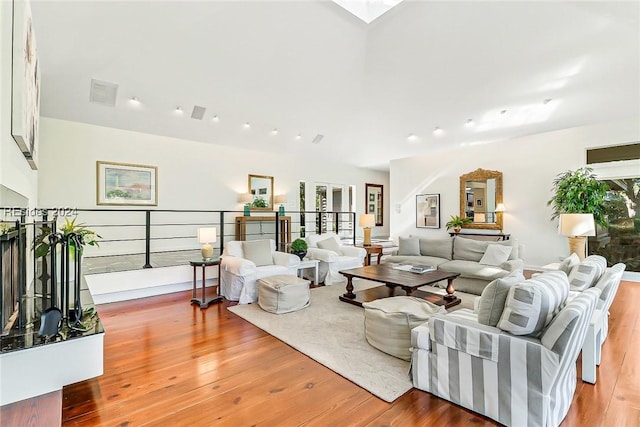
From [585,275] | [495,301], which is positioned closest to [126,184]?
[495,301]

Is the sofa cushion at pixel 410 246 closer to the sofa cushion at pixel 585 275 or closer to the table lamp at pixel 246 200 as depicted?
the sofa cushion at pixel 585 275

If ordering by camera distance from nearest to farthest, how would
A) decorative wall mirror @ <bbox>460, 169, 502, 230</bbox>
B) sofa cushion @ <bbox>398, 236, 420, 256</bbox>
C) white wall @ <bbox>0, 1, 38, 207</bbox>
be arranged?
1. white wall @ <bbox>0, 1, 38, 207</bbox>
2. sofa cushion @ <bbox>398, 236, 420, 256</bbox>
3. decorative wall mirror @ <bbox>460, 169, 502, 230</bbox>

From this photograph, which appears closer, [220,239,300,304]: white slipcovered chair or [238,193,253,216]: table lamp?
[220,239,300,304]: white slipcovered chair

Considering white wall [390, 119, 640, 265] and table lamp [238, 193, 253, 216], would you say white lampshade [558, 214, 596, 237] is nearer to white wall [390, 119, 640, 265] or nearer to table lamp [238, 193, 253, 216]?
white wall [390, 119, 640, 265]

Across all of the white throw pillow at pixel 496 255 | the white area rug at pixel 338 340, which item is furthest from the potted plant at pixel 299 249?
the white throw pillow at pixel 496 255

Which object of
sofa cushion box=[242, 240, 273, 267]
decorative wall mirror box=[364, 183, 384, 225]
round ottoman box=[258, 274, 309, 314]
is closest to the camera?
round ottoman box=[258, 274, 309, 314]

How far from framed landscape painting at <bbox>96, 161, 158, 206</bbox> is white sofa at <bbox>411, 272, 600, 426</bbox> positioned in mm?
6407

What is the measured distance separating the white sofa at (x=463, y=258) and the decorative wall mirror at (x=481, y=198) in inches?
92.2

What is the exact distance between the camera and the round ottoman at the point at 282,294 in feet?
12.3

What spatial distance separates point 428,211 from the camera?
8.80 meters

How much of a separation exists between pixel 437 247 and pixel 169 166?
5.92 m

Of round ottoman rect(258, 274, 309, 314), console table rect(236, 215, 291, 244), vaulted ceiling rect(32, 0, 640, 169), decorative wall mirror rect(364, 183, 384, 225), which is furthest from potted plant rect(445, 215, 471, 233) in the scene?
round ottoman rect(258, 274, 309, 314)

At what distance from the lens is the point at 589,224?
4.08m

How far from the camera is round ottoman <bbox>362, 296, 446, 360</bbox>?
102 inches
